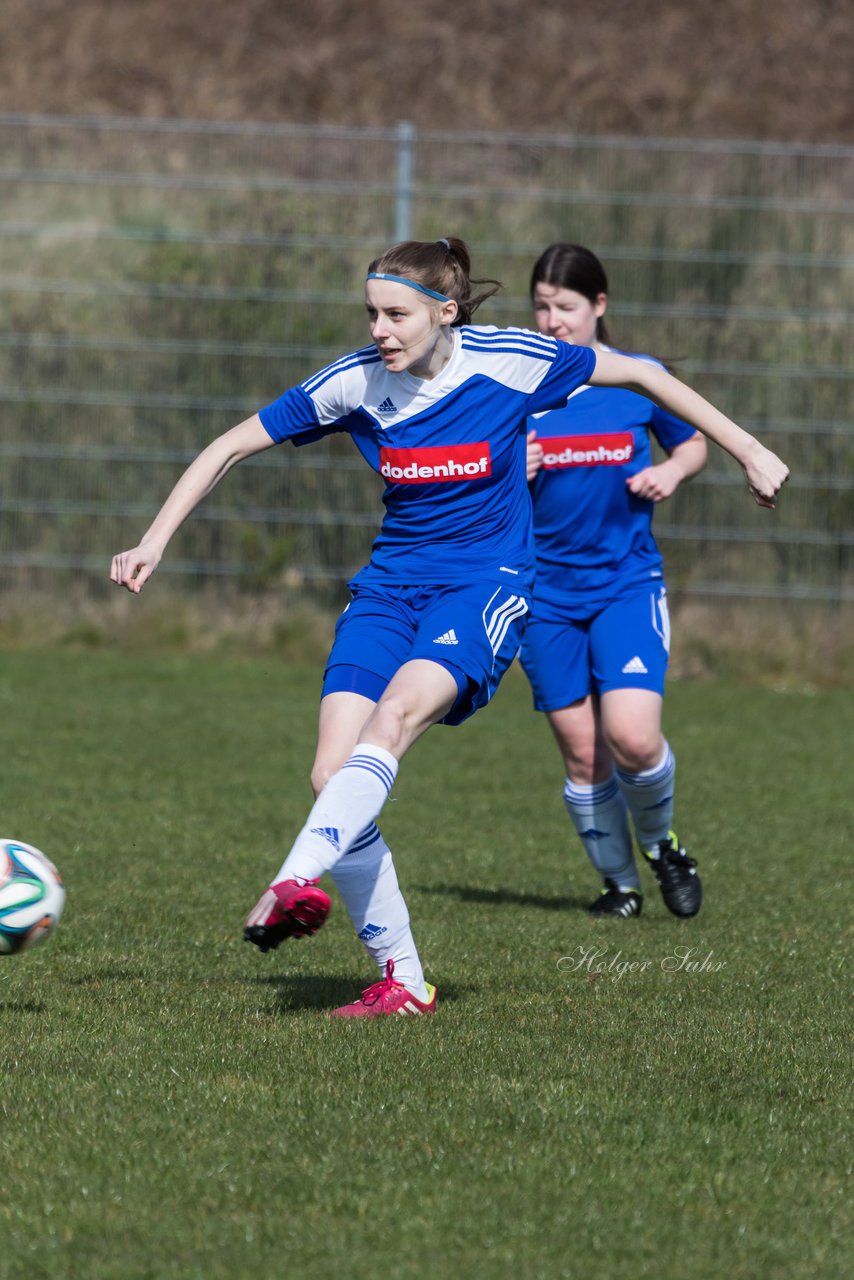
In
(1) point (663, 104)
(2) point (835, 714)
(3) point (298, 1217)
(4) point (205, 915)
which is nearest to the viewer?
(3) point (298, 1217)

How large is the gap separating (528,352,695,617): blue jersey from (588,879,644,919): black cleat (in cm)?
104

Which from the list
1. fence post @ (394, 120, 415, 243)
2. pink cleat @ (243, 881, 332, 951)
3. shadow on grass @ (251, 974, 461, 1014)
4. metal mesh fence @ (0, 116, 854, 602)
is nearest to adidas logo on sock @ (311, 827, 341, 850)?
pink cleat @ (243, 881, 332, 951)

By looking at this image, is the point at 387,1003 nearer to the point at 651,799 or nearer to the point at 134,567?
the point at 134,567

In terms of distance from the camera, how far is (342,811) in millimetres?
4492

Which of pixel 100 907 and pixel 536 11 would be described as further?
pixel 536 11

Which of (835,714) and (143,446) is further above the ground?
(143,446)

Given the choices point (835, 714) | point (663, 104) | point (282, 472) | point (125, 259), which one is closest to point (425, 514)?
point (835, 714)

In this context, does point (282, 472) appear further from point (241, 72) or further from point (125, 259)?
point (241, 72)

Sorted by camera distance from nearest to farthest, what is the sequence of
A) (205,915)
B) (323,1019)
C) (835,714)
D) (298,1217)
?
(298,1217), (323,1019), (205,915), (835,714)

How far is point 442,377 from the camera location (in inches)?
201

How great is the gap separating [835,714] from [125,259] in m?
6.14

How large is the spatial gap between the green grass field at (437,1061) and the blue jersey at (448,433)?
4.02ft

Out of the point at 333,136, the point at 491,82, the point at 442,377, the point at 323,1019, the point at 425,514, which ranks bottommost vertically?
the point at 323,1019

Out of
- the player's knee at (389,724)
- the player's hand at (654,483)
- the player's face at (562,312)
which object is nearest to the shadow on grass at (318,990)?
the player's knee at (389,724)
